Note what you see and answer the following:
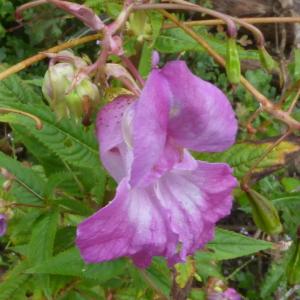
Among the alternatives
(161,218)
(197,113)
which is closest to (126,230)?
(161,218)

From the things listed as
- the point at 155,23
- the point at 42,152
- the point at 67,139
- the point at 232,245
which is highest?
the point at 155,23

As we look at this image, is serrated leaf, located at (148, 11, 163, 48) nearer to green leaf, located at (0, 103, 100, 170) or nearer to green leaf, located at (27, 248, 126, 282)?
green leaf, located at (0, 103, 100, 170)

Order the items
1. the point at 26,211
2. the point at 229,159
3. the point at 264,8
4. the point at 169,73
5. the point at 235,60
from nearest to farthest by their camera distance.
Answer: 1. the point at 169,73
2. the point at 235,60
3. the point at 229,159
4. the point at 26,211
5. the point at 264,8

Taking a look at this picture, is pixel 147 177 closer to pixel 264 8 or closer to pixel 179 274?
pixel 179 274

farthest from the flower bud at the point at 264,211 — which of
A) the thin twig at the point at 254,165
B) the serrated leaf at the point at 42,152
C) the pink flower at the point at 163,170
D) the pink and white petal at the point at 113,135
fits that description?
the serrated leaf at the point at 42,152

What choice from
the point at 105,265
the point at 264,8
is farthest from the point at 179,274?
the point at 264,8

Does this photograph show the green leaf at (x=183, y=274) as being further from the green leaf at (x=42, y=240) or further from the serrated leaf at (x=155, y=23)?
the serrated leaf at (x=155, y=23)

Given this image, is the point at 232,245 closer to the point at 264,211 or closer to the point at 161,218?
the point at 264,211
